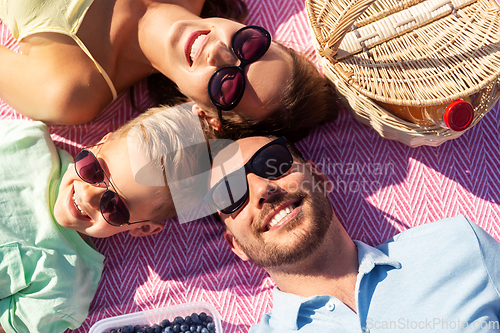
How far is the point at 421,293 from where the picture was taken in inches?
68.7

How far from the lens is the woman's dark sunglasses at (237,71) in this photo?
1706 millimetres

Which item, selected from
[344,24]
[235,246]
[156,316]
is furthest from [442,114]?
[156,316]

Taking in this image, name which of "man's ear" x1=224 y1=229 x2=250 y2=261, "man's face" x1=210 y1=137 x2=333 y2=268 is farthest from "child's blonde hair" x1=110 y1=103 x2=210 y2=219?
"man's ear" x1=224 y1=229 x2=250 y2=261

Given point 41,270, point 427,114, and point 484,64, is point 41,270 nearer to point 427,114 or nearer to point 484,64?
point 427,114

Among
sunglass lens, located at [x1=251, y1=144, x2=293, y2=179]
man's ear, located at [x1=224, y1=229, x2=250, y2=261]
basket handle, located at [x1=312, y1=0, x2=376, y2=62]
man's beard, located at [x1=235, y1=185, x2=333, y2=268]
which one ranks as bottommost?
man's ear, located at [x1=224, y1=229, x2=250, y2=261]

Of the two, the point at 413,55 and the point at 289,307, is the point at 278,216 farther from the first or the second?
the point at 413,55

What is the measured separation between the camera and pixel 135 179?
184 cm

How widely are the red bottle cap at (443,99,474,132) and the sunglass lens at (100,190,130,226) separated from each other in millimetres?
1643

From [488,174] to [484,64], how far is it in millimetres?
921

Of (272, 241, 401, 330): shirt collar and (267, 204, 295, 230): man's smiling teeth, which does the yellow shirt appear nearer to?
(267, 204, 295, 230): man's smiling teeth

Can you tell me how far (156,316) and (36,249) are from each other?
2.71 feet

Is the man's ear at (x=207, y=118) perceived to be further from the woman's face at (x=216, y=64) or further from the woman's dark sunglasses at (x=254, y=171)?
the woman's dark sunglasses at (x=254, y=171)

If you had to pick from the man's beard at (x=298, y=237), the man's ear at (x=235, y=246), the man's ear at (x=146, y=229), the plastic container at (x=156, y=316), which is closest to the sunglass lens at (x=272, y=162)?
the man's beard at (x=298, y=237)

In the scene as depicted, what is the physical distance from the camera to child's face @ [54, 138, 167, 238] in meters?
1.86
